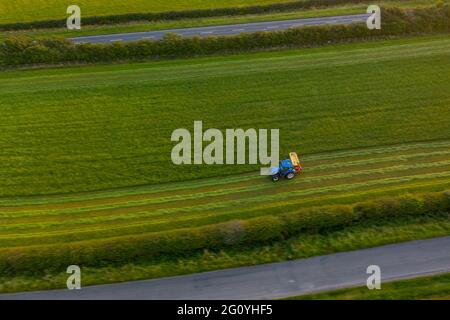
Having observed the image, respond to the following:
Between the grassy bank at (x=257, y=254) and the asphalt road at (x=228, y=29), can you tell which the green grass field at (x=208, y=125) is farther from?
the asphalt road at (x=228, y=29)

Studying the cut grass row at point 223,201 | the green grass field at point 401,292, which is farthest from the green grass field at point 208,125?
the green grass field at point 401,292

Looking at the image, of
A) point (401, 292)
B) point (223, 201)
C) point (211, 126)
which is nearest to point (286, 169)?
point (223, 201)

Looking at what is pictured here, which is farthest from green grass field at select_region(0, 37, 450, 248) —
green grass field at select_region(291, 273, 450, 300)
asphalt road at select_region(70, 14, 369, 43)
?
green grass field at select_region(291, 273, 450, 300)

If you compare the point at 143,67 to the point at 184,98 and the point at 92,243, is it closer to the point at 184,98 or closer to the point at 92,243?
the point at 184,98

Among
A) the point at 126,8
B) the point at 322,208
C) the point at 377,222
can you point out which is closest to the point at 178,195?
the point at 322,208

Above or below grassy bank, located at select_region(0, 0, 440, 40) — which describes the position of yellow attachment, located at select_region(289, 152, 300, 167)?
below

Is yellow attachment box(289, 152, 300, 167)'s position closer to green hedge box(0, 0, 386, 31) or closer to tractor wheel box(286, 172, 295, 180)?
tractor wheel box(286, 172, 295, 180)
